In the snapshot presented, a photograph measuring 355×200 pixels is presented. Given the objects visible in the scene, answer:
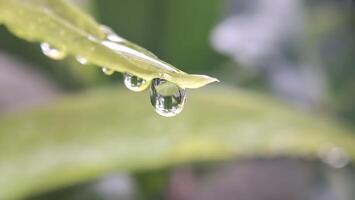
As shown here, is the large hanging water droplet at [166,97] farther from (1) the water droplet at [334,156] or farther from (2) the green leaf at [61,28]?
(1) the water droplet at [334,156]

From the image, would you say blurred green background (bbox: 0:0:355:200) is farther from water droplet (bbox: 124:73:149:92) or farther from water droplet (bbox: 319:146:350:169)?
water droplet (bbox: 124:73:149:92)

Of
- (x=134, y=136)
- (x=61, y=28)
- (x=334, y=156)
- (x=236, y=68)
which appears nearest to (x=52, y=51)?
(x=61, y=28)

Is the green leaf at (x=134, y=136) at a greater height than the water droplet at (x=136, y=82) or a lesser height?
greater

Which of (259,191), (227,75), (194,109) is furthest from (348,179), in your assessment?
(194,109)

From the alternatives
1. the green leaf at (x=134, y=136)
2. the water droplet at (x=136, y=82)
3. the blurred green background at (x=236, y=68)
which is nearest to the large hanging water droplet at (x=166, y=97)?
the water droplet at (x=136, y=82)

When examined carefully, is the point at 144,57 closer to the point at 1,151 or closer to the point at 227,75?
the point at 1,151

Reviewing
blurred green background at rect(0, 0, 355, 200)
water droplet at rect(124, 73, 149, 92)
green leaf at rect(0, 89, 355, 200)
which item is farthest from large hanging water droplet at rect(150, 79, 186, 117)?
blurred green background at rect(0, 0, 355, 200)
